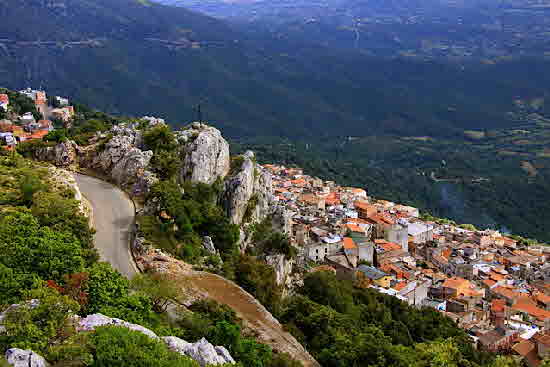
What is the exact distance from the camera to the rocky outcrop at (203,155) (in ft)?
95.3

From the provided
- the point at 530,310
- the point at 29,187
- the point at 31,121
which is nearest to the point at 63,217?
the point at 29,187

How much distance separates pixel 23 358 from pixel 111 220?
41.9 feet

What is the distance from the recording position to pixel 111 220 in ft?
77.8

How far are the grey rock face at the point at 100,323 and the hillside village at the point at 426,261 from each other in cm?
2013

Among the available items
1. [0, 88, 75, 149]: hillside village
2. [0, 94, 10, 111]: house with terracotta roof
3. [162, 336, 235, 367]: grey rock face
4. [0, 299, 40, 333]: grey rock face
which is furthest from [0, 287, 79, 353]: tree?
[0, 94, 10, 111]: house with terracotta roof

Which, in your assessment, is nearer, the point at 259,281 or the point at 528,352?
the point at 259,281

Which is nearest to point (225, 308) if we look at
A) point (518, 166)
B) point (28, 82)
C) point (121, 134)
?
point (121, 134)

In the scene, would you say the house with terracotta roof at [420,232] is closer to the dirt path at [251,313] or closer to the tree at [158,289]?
the dirt path at [251,313]

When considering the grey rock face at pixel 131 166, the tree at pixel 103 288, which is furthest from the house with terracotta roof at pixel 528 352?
the tree at pixel 103 288

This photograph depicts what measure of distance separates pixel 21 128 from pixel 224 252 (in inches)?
1295

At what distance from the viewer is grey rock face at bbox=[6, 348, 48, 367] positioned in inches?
437

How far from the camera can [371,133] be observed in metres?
191

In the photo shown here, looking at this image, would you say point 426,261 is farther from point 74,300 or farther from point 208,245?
point 74,300

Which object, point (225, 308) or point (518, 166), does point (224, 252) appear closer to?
point (225, 308)
